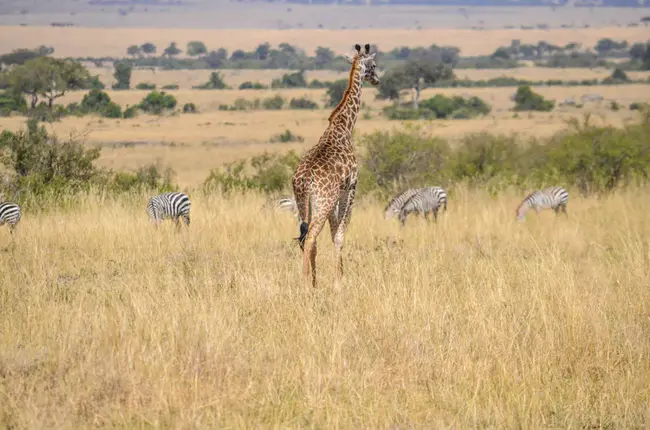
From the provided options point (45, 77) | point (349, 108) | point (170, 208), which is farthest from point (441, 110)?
point (349, 108)

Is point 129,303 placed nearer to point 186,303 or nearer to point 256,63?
point 186,303

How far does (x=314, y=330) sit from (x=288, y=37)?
170m

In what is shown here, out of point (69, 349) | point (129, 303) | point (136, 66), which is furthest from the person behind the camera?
point (136, 66)

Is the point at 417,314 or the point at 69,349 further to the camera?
the point at 417,314

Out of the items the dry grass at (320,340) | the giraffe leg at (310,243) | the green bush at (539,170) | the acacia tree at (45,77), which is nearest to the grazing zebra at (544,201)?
the green bush at (539,170)

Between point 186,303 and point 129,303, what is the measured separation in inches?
22.3

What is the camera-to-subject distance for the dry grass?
520 centimetres

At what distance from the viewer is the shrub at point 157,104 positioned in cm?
5847

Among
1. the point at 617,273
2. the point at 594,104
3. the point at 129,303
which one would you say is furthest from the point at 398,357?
the point at 594,104

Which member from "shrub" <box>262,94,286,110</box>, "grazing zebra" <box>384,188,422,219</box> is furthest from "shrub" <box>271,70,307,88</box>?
"grazing zebra" <box>384,188,422,219</box>

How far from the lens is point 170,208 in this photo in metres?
11.8

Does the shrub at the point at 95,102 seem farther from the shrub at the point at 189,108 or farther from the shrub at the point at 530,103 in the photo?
the shrub at the point at 530,103

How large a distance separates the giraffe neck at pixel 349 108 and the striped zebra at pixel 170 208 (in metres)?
3.58

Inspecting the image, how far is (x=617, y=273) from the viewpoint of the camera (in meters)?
8.46
